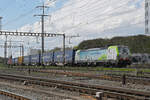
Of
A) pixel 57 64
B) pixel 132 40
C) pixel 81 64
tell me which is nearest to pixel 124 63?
pixel 81 64

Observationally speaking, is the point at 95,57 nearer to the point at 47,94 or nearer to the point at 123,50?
the point at 123,50

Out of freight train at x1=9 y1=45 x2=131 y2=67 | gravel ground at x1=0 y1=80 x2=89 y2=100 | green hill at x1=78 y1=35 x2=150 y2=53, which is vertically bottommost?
gravel ground at x1=0 y1=80 x2=89 y2=100

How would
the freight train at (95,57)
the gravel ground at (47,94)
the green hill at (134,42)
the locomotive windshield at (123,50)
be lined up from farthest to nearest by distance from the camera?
the green hill at (134,42) < the locomotive windshield at (123,50) < the freight train at (95,57) < the gravel ground at (47,94)

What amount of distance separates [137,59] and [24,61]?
1248 inches

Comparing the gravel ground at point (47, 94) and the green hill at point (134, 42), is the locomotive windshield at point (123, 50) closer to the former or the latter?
the gravel ground at point (47, 94)

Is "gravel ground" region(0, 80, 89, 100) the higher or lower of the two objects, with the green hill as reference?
lower

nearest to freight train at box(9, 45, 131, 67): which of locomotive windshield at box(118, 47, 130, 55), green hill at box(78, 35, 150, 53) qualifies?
locomotive windshield at box(118, 47, 130, 55)

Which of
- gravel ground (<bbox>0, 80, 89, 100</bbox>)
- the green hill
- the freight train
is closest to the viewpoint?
gravel ground (<bbox>0, 80, 89, 100</bbox>)

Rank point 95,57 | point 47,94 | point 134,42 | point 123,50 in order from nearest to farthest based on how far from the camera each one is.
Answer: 1. point 47,94
2. point 123,50
3. point 95,57
4. point 134,42

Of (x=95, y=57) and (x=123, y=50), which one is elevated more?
(x=123, y=50)

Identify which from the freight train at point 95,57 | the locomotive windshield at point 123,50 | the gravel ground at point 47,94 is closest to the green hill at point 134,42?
the freight train at point 95,57

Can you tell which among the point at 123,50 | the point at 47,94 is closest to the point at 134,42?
the point at 123,50

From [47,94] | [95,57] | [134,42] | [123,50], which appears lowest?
[47,94]

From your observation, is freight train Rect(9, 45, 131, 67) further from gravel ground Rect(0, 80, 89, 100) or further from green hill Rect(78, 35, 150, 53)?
green hill Rect(78, 35, 150, 53)
